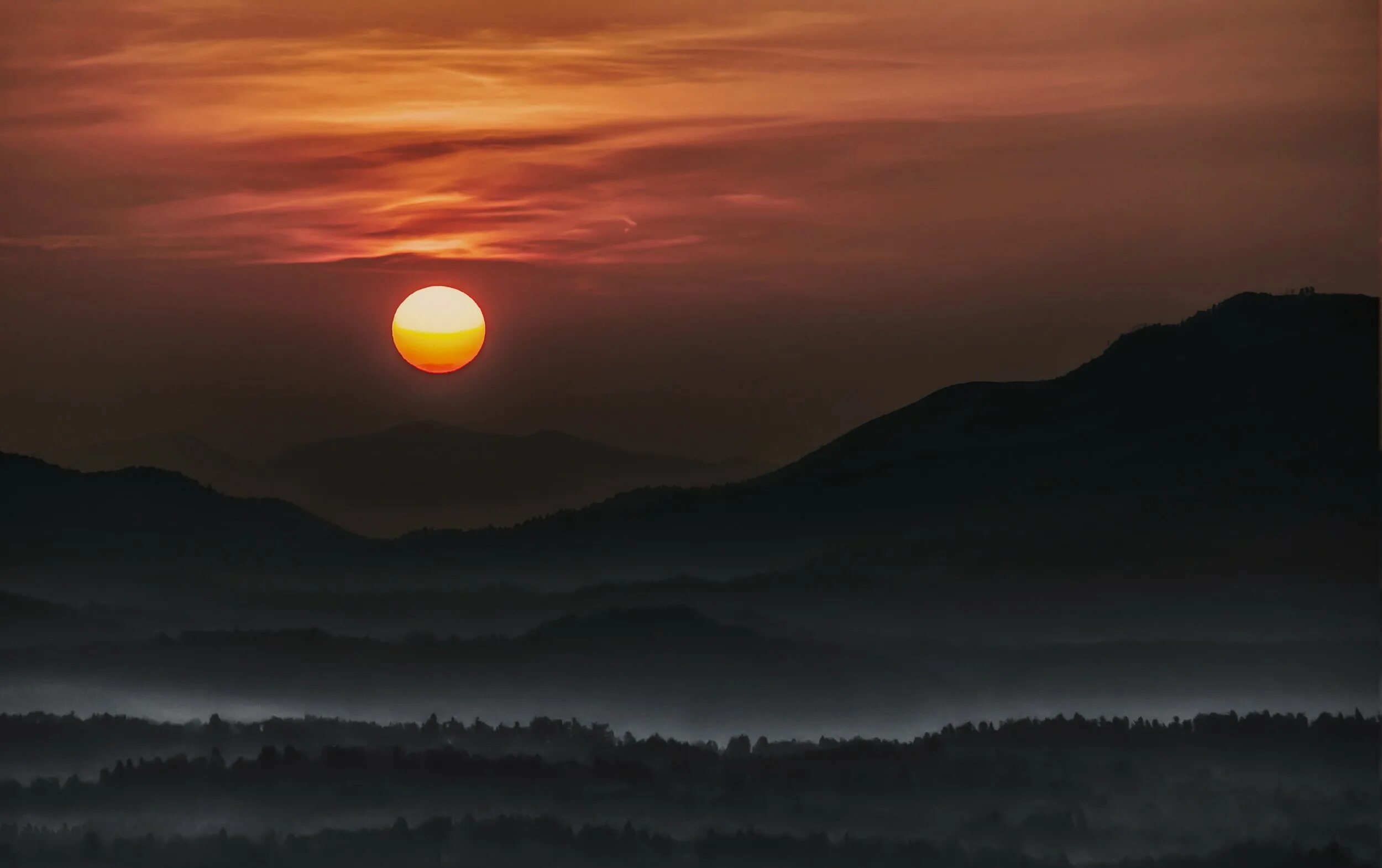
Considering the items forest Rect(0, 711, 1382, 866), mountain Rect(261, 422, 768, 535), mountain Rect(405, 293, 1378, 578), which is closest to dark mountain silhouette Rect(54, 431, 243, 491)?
mountain Rect(261, 422, 768, 535)

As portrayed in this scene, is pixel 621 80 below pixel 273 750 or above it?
above

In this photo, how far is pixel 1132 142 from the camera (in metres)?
3.86

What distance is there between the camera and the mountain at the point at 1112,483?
150 inches

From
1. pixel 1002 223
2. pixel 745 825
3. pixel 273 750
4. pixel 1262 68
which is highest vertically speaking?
pixel 1262 68

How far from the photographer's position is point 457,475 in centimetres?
382

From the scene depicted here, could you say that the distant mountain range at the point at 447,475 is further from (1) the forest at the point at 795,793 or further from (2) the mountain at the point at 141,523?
(1) the forest at the point at 795,793

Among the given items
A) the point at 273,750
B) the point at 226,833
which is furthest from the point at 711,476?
the point at 226,833

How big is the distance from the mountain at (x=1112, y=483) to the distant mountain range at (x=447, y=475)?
54 mm

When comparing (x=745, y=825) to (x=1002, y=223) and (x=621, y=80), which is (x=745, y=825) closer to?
(x=1002, y=223)

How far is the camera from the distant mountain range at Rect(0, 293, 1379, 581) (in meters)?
3.81

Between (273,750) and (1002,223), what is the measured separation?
97.5 inches

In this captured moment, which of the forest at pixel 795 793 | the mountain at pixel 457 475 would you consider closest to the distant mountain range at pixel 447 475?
the mountain at pixel 457 475

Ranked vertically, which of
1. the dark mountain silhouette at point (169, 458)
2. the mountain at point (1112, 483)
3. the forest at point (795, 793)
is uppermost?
the dark mountain silhouette at point (169, 458)

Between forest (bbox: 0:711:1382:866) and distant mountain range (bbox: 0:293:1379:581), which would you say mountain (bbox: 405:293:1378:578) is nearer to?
distant mountain range (bbox: 0:293:1379:581)
